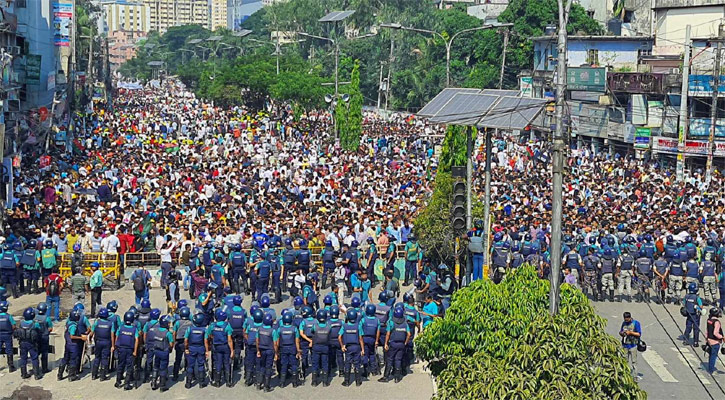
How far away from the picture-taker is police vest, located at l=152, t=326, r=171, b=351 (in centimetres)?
1520

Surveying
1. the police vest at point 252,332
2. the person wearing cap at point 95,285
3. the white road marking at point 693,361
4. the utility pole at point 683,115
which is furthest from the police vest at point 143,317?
the utility pole at point 683,115

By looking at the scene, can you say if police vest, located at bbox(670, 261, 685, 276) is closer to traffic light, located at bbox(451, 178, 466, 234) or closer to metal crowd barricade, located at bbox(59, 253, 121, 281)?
traffic light, located at bbox(451, 178, 466, 234)

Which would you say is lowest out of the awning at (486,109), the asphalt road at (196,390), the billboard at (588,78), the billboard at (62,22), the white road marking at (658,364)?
the asphalt road at (196,390)

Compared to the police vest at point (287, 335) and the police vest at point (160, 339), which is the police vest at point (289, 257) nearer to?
the police vest at point (287, 335)

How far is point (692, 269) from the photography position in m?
20.3

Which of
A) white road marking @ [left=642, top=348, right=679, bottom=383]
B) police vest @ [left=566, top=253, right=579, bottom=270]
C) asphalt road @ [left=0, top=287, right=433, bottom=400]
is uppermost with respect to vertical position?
police vest @ [left=566, top=253, right=579, bottom=270]

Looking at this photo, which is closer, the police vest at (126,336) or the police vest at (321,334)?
the police vest at (126,336)

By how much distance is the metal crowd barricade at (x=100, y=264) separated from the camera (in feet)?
71.3

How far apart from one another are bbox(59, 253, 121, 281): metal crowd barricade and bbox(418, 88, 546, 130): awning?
23.6ft

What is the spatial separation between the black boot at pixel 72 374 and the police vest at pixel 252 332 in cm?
262

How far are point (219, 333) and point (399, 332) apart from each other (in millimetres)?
2581

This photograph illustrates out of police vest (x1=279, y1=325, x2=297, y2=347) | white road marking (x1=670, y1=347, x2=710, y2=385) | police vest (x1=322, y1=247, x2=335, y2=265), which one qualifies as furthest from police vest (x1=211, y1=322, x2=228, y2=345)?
white road marking (x1=670, y1=347, x2=710, y2=385)

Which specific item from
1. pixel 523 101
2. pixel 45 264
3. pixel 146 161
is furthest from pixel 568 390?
pixel 146 161

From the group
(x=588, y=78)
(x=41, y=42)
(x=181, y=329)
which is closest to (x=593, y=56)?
(x=588, y=78)
